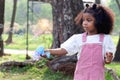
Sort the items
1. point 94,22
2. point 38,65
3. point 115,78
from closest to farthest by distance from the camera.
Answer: point 94,22 → point 115,78 → point 38,65

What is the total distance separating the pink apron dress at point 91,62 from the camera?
399 cm

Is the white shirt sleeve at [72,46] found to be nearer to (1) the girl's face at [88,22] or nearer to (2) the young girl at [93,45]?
(2) the young girl at [93,45]

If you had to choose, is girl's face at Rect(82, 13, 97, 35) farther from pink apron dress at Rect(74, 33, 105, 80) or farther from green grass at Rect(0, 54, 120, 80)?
green grass at Rect(0, 54, 120, 80)

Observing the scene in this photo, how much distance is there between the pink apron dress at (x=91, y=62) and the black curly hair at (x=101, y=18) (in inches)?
3.2

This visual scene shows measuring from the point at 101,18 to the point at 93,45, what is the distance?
0.89 ft

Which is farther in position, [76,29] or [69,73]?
[76,29]

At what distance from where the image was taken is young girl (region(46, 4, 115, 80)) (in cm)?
398

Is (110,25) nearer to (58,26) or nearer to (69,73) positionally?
(69,73)

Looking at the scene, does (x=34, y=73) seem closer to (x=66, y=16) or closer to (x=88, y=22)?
(x=66, y=16)

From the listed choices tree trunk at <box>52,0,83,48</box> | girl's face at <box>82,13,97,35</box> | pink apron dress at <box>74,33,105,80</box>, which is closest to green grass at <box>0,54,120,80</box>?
tree trunk at <box>52,0,83,48</box>

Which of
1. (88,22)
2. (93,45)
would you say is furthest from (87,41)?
(88,22)

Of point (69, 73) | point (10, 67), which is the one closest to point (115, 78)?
point (69, 73)

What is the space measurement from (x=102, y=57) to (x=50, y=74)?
357 centimetres

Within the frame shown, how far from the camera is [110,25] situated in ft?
13.4
